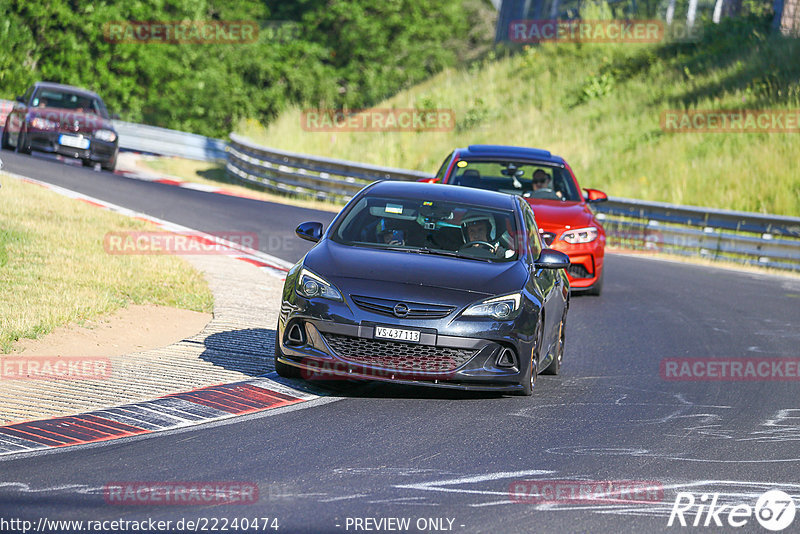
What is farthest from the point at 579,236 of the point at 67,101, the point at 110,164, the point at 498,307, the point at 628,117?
the point at 628,117

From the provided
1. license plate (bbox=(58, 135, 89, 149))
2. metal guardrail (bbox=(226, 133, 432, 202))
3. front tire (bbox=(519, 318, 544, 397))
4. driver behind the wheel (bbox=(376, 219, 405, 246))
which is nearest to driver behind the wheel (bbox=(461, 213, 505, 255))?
driver behind the wheel (bbox=(376, 219, 405, 246))

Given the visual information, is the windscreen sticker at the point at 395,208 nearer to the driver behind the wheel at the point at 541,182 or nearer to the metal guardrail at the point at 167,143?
the driver behind the wheel at the point at 541,182

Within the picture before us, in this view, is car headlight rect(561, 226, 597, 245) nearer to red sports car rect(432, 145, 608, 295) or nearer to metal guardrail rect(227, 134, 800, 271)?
red sports car rect(432, 145, 608, 295)

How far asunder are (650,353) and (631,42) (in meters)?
28.7

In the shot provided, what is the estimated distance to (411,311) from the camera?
8391mm

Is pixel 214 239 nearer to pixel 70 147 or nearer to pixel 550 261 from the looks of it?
pixel 550 261

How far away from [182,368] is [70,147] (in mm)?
18561

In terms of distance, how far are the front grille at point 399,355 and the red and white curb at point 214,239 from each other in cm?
627

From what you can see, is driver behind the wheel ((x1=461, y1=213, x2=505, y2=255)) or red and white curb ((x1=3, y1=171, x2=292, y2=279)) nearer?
driver behind the wheel ((x1=461, y1=213, x2=505, y2=255))

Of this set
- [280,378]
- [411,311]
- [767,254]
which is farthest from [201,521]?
[767,254]

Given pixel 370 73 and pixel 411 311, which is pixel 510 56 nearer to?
pixel 370 73

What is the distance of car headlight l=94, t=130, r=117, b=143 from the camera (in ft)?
87.9

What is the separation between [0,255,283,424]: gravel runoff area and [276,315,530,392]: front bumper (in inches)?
33.6

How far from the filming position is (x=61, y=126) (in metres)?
26.5
